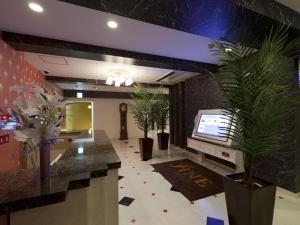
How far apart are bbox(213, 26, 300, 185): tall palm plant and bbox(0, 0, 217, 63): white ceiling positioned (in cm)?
119

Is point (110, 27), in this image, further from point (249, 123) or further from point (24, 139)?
point (249, 123)

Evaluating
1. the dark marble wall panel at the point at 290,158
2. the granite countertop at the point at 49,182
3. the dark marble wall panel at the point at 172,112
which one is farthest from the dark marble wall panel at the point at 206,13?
the dark marble wall panel at the point at 172,112

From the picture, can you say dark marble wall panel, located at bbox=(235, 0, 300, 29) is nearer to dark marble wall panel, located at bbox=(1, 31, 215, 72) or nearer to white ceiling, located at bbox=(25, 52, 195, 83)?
dark marble wall panel, located at bbox=(1, 31, 215, 72)

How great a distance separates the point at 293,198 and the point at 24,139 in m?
3.67

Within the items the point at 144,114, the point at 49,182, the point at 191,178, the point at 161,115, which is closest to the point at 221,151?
Result: the point at 191,178

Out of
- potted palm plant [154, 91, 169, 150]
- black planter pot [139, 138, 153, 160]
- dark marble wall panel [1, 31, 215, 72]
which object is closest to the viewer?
dark marble wall panel [1, 31, 215, 72]

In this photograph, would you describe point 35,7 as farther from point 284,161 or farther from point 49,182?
point 284,161

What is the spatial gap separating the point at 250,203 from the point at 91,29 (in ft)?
9.14

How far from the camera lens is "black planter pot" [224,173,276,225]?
59.0 inches

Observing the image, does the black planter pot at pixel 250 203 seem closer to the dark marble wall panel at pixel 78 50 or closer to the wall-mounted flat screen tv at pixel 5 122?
the dark marble wall panel at pixel 78 50

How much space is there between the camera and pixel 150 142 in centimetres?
479

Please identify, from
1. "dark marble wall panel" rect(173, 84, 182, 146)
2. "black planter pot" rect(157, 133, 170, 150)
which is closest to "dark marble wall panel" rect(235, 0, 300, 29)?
"dark marble wall panel" rect(173, 84, 182, 146)

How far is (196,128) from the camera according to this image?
4.45m

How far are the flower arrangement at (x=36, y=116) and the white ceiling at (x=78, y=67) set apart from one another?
2.64m
